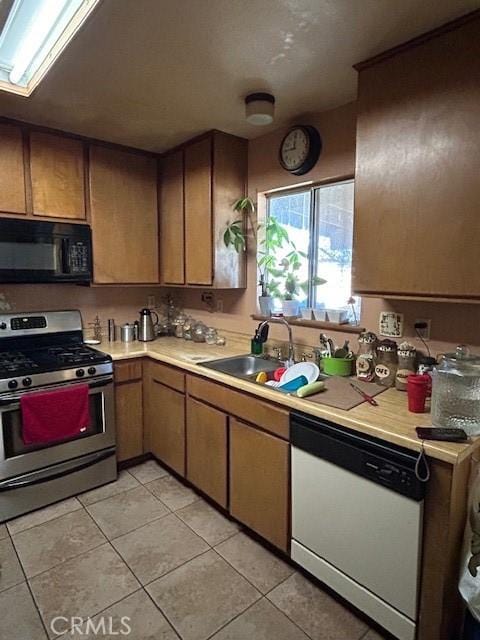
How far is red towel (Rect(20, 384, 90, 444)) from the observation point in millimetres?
2156

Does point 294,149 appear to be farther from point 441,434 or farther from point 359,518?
point 359,518

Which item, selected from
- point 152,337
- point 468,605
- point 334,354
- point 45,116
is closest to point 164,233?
point 152,337

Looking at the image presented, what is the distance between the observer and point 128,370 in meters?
2.67

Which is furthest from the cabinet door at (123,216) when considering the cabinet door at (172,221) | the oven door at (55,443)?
the oven door at (55,443)

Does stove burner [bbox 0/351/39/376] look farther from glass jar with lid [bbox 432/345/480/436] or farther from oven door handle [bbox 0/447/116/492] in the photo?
glass jar with lid [bbox 432/345/480/436]

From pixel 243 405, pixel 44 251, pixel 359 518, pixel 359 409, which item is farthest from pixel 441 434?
pixel 44 251

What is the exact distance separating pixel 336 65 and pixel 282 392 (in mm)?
1499

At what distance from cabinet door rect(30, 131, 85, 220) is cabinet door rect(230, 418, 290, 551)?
182cm

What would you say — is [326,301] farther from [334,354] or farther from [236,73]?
[236,73]

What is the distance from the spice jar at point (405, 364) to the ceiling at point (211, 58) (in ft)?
4.23

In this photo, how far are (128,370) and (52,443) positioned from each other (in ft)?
2.10

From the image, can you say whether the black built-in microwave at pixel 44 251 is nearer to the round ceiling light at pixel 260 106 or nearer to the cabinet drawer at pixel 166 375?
the cabinet drawer at pixel 166 375

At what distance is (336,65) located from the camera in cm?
172

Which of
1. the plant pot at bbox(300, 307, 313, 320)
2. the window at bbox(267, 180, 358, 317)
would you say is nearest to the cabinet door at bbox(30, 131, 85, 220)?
the window at bbox(267, 180, 358, 317)
